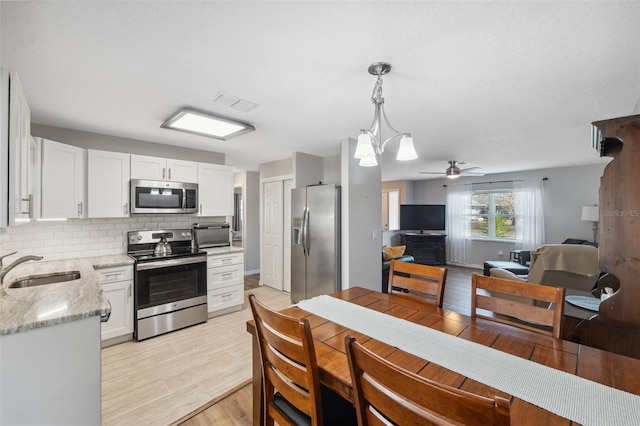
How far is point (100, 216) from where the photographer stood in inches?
Answer: 118

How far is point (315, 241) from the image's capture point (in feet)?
12.5

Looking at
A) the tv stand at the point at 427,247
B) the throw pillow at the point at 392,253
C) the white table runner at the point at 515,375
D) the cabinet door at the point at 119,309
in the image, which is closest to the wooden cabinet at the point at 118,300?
the cabinet door at the point at 119,309

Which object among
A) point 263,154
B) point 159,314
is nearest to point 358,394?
point 159,314

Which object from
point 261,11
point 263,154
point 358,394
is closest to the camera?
point 358,394

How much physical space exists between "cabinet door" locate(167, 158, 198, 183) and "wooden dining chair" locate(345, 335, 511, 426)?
3.45m

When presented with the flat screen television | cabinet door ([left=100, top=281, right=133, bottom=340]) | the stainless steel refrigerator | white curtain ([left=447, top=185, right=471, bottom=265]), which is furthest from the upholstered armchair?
cabinet door ([left=100, top=281, right=133, bottom=340])

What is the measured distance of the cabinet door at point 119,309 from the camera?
2756 mm

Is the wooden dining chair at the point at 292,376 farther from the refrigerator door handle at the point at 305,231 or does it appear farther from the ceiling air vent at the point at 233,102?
the refrigerator door handle at the point at 305,231

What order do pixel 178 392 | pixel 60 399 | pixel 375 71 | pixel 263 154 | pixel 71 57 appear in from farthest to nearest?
pixel 263 154, pixel 178 392, pixel 375 71, pixel 71 57, pixel 60 399

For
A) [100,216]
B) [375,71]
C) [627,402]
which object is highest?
[375,71]

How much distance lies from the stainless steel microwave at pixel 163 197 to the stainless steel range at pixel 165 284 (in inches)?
14.5

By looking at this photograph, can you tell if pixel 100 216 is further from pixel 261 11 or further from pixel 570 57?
pixel 570 57

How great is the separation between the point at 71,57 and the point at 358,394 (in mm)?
2298

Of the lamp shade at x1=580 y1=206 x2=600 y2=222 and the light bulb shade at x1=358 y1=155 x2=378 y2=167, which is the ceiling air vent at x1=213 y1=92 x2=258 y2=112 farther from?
the lamp shade at x1=580 y1=206 x2=600 y2=222
